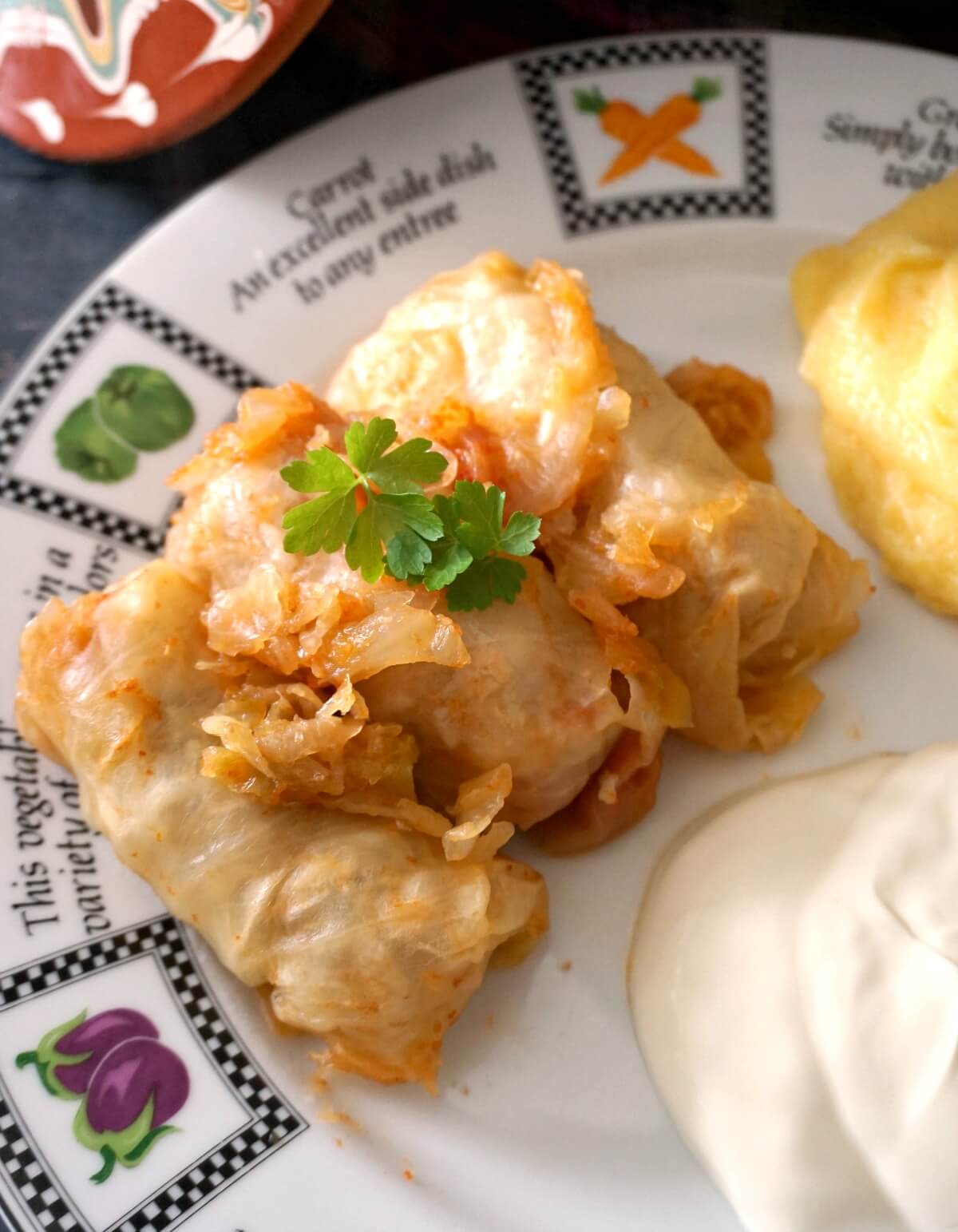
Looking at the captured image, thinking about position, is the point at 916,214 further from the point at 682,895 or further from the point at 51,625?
the point at 51,625

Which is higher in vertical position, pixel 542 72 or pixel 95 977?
pixel 542 72

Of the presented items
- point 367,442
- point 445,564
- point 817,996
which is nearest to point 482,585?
point 445,564

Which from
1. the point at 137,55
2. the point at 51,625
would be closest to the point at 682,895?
the point at 51,625

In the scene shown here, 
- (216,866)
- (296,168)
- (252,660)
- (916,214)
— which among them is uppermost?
(296,168)

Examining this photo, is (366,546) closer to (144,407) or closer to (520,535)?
(520,535)

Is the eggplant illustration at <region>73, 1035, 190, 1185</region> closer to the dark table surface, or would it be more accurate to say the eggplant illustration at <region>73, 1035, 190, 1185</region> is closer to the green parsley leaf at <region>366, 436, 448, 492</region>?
the green parsley leaf at <region>366, 436, 448, 492</region>
